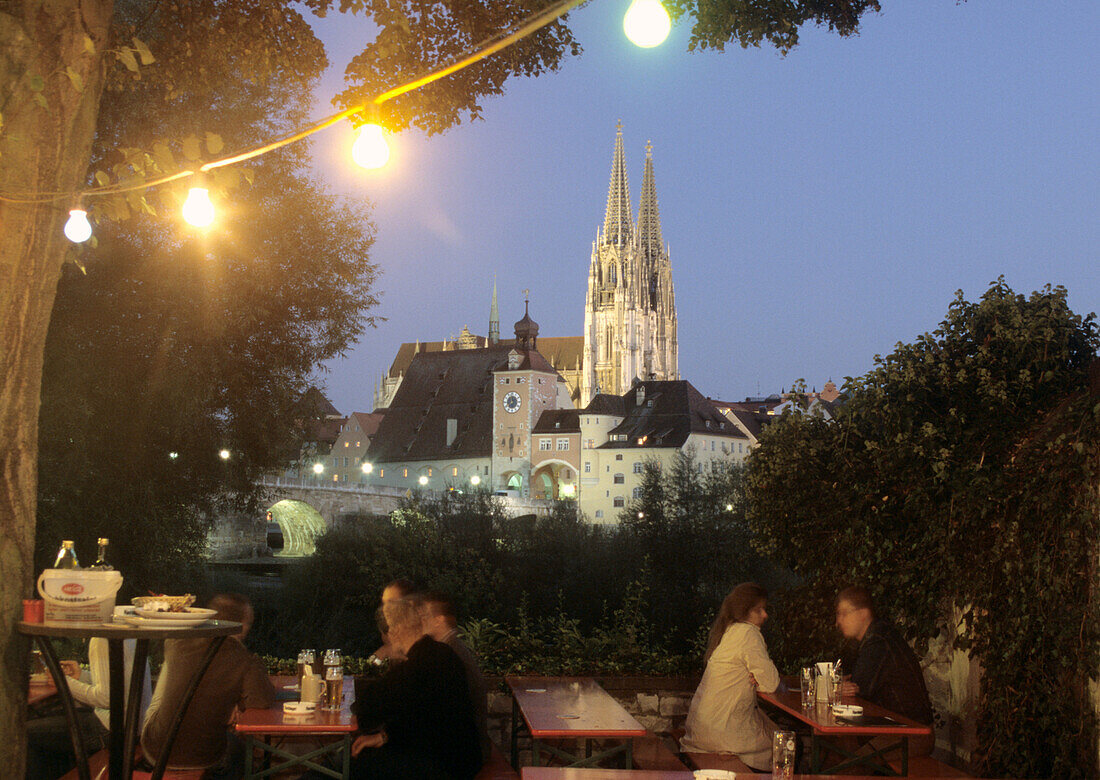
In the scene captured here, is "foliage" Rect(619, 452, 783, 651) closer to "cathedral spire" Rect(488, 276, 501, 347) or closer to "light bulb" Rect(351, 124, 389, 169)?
"light bulb" Rect(351, 124, 389, 169)

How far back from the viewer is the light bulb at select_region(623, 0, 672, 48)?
3904 millimetres

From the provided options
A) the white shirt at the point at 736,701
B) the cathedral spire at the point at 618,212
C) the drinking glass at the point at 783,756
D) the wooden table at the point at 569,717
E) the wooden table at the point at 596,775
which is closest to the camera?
the drinking glass at the point at 783,756

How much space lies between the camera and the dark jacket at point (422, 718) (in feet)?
13.8

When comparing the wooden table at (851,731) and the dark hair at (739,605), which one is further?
the dark hair at (739,605)

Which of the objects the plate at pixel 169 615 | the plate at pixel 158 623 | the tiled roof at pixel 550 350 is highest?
the tiled roof at pixel 550 350

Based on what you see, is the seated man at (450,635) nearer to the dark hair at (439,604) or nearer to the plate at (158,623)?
the dark hair at (439,604)

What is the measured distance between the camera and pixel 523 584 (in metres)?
31.5

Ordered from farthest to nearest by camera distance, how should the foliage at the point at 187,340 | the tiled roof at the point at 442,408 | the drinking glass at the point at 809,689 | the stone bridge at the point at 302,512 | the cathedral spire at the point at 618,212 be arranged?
the cathedral spire at the point at 618,212
the tiled roof at the point at 442,408
the stone bridge at the point at 302,512
the foliage at the point at 187,340
the drinking glass at the point at 809,689

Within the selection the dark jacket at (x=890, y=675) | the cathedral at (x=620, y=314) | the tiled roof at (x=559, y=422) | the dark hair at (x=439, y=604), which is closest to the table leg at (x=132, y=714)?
the dark hair at (x=439, y=604)

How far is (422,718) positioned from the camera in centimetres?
425

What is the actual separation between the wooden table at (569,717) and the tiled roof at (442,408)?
67191 millimetres

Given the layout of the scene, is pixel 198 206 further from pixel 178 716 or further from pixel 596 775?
pixel 596 775

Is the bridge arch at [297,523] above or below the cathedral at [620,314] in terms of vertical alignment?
below

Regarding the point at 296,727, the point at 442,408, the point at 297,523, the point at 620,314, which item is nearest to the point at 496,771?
the point at 296,727
